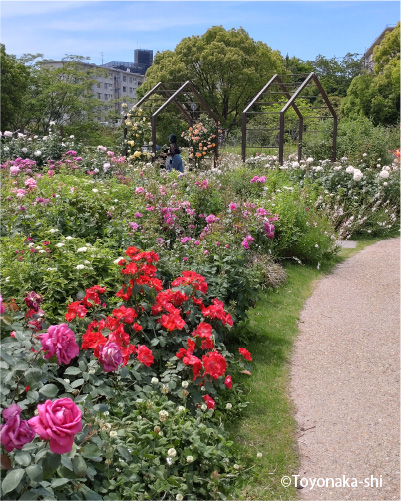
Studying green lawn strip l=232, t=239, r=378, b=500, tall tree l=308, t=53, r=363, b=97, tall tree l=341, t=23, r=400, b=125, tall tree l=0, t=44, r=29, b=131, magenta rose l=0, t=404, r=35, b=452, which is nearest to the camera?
magenta rose l=0, t=404, r=35, b=452

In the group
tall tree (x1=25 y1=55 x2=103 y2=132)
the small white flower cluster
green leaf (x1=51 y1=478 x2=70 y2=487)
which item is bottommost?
the small white flower cluster

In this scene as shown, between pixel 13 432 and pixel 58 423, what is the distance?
0.74ft

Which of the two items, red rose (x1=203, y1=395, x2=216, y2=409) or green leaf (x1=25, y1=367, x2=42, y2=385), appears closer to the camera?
green leaf (x1=25, y1=367, x2=42, y2=385)

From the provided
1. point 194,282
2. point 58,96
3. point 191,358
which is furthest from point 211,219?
point 58,96

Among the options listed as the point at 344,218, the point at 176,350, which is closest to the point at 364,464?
the point at 176,350

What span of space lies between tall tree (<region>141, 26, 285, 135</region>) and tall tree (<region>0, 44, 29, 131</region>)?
27.5 feet

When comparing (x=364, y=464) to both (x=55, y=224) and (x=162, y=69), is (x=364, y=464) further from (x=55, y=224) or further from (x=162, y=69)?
(x=162, y=69)

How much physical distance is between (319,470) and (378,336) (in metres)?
2.05

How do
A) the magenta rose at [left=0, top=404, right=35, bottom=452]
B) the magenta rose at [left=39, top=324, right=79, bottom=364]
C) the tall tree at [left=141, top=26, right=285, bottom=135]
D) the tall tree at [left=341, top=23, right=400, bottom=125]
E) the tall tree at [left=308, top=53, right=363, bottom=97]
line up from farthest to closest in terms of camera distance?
the tall tree at [left=308, top=53, right=363, bottom=97] < the tall tree at [left=141, top=26, right=285, bottom=135] < the tall tree at [left=341, top=23, right=400, bottom=125] < the magenta rose at [left=39, top=324, right=79, bottom=364] < the magenta rose at [left=0, top=404, right=35, bottom=452]

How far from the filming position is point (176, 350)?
304cm

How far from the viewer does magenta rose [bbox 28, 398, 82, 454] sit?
1.37m

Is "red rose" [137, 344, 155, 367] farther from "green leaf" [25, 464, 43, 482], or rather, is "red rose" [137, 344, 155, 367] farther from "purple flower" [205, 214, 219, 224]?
"purple flower" [205, 214, 219, 224]

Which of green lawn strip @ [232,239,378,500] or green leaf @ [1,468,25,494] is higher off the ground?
green leaf @ [1,468,25,494]

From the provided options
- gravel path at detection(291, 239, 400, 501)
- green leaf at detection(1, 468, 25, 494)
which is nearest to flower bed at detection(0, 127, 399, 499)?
green leaf at detection(1, 468, 25, 494)
